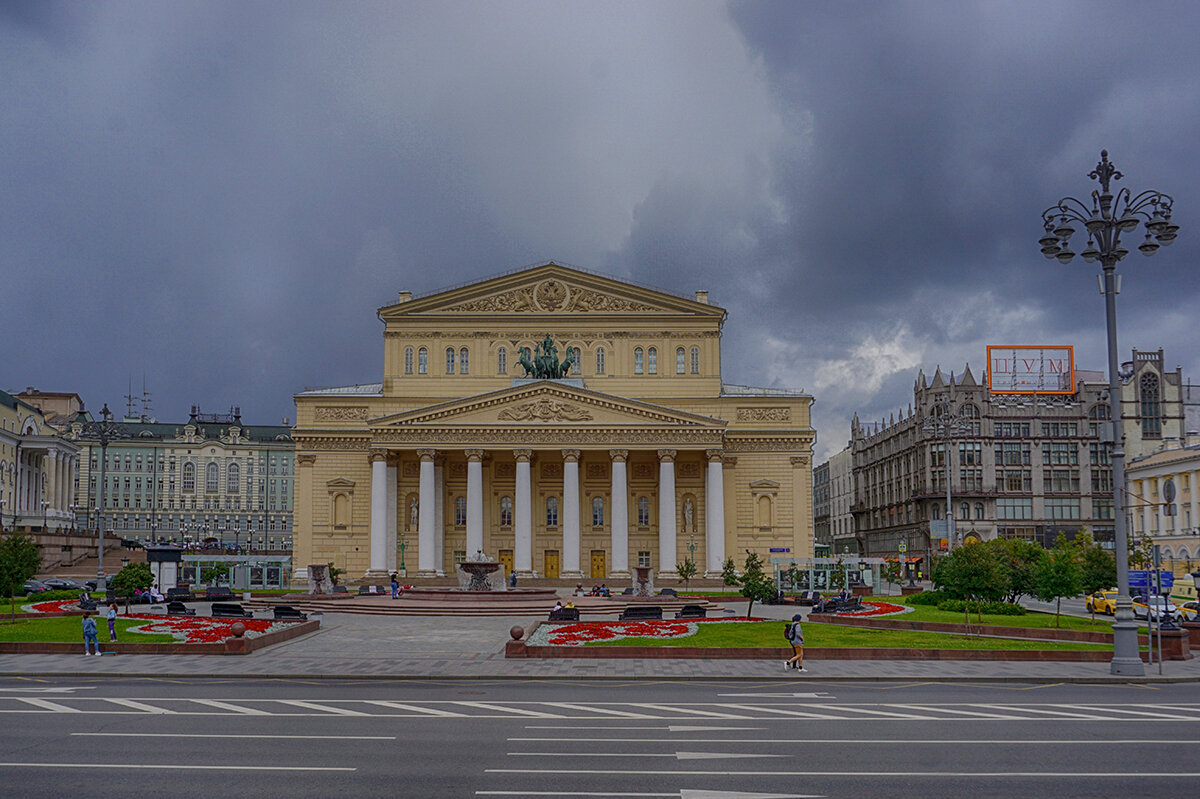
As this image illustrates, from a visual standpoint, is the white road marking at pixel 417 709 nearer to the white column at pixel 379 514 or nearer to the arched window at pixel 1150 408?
the white column at pixel 379 514

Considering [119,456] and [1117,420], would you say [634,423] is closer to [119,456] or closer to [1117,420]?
[1117,420]

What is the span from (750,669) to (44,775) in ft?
65.6

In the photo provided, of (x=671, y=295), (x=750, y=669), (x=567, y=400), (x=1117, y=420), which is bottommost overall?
(x=750, y=669)

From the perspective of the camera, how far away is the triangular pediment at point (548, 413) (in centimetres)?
7688

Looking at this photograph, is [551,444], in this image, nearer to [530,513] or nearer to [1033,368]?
[530,513]

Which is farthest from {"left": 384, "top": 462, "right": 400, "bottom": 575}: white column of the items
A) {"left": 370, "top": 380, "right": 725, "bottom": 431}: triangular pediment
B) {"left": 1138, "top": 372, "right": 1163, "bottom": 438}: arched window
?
{"left": 1138, "top": 372, "right": 1163, "bottom": 438}: arched window

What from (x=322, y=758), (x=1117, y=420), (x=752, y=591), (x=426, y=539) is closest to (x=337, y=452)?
(x=426, y=539)

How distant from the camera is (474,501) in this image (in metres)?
77.2

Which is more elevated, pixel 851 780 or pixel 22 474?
pixel 22 474

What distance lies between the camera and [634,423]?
77.3 m

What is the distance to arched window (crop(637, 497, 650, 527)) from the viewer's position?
273 ft

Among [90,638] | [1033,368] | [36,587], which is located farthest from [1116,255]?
[1033,368]

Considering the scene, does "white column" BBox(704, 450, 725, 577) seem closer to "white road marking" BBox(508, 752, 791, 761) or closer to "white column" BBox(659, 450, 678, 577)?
"white column" BBox(659, 450, 678, 577)

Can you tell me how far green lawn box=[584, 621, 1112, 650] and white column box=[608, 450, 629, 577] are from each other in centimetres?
3710
